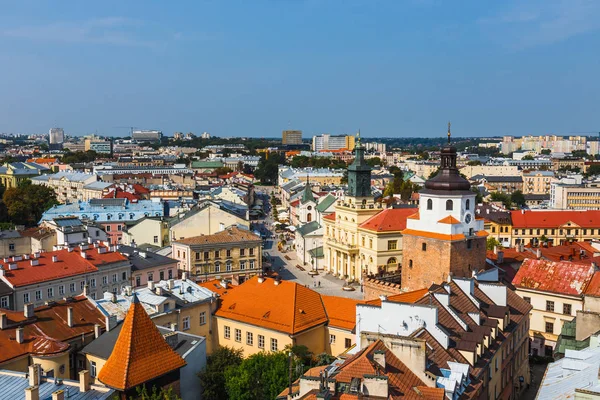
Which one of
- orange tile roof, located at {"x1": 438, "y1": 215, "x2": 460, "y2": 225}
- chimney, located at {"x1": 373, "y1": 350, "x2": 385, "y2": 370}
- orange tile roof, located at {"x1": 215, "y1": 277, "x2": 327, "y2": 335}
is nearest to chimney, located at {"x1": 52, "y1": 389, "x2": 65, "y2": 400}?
chimney, located at {"x1": 373, "y1": 350, "x2": 385, "y2": 370}

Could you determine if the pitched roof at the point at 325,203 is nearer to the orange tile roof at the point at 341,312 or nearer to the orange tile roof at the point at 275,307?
the orange tile roof at the point at 275,307

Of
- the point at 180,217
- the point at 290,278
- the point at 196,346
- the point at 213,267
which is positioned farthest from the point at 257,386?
the point at 180,217

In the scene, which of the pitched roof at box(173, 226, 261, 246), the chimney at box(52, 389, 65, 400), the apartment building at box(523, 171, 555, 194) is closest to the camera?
the chimney at box(52, 389, 65, 400)

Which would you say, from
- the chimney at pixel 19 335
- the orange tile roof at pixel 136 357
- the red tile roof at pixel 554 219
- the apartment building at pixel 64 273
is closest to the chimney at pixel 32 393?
the orange tile roof at pixel 136 357

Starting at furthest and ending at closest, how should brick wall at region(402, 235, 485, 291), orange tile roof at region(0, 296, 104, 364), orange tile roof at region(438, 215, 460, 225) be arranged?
1. orange tile roof at region(438, 215, 460, 225)
2. brick wall at region(402, 235, 485, 291)
3. orange tile roof at region(0, 296, 104, 364)

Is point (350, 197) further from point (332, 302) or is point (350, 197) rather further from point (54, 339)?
point (54, 339)

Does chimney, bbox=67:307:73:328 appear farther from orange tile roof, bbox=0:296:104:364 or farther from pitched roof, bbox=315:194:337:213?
pitched roof, bbox=315:194:337:213

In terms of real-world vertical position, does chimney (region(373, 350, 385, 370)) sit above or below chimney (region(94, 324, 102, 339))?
above
